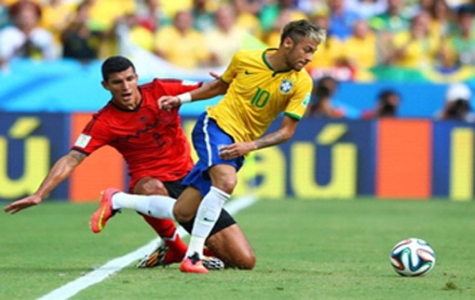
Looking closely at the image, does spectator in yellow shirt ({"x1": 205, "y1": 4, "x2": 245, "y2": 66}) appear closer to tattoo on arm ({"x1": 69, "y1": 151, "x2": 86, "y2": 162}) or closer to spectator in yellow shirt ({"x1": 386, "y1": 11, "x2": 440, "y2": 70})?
spectator in yellow shirt ({"x1": 386, "y1": 11, "x2": 440, "y2": 70})

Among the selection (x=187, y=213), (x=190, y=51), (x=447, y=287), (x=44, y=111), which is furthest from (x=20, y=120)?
(x=447, y=287)

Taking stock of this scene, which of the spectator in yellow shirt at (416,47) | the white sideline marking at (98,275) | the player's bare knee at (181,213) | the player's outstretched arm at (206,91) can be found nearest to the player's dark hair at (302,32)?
the player's outstretched arm at (206,91)

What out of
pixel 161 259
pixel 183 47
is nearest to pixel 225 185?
pixel 161 259

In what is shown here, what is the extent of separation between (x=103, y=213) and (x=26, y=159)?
7460 mm

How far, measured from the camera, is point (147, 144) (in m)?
9.07

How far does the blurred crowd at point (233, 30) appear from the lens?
18.6 metres

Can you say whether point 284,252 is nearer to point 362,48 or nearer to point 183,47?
point 183,47

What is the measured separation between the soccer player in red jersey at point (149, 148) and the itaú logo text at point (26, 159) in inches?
267

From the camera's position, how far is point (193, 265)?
8148 mm

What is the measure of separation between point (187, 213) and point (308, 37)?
1479 mm

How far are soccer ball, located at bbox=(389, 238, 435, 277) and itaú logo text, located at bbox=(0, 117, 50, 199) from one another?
27.9 ft

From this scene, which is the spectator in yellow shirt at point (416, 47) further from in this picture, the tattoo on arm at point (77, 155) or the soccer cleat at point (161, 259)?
the tattoo on arm at point (77, 155)

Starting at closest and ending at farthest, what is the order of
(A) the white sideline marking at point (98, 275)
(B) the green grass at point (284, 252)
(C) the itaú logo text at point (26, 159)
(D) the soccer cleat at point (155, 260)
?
(A) the white sideline marking at point (98, 275) → (B) the green grass at point (284, 252) → (D) the soccer cleat at point (155, 260) → (C) the itaú logo text at point (26, 159)

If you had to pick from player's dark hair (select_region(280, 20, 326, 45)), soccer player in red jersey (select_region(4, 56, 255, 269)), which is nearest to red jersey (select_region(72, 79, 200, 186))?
soccer player in red jersey (select_region(4, 56, 255, 269))
